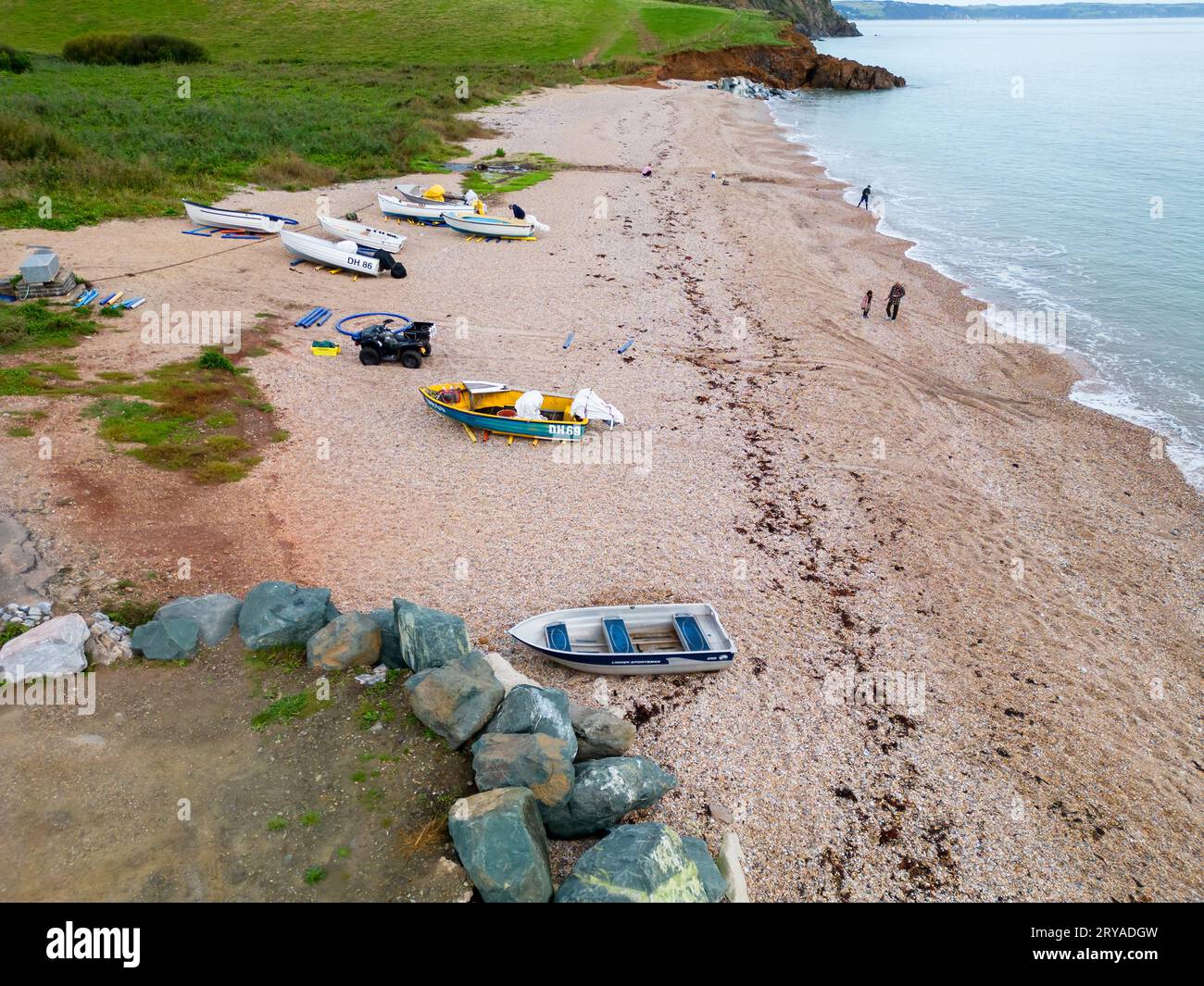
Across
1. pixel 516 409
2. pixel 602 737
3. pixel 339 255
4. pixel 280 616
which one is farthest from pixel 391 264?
pixel 602 737

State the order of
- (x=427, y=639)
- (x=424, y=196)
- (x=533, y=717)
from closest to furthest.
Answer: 1. (x=533, y=717)
2. (x=427, y=639)
3. (x=424, y=196)

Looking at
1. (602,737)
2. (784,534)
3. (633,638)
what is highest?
(784,534)

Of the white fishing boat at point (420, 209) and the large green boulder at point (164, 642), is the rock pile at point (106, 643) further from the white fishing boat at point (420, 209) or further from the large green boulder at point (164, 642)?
the white fishing boat at point (420, 209)

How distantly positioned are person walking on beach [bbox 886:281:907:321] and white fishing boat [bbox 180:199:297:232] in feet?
91.2

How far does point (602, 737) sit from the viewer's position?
9.84 metres

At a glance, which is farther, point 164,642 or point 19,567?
point 19,567

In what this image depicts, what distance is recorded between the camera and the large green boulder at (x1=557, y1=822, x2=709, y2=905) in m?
7.27

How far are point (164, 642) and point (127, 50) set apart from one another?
90.0 m

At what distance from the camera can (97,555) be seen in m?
12.1

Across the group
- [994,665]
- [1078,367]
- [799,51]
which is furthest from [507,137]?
[799,51]

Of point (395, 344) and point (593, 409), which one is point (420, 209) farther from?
point (593, 409)

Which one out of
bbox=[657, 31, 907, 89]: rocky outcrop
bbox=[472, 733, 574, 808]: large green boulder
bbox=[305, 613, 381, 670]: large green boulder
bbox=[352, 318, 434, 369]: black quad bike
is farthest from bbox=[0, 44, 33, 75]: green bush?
bbox=[472, 733, 574, 808]: large green boulder

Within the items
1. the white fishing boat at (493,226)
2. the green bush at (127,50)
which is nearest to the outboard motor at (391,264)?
the white fishing boat at (493,226)
